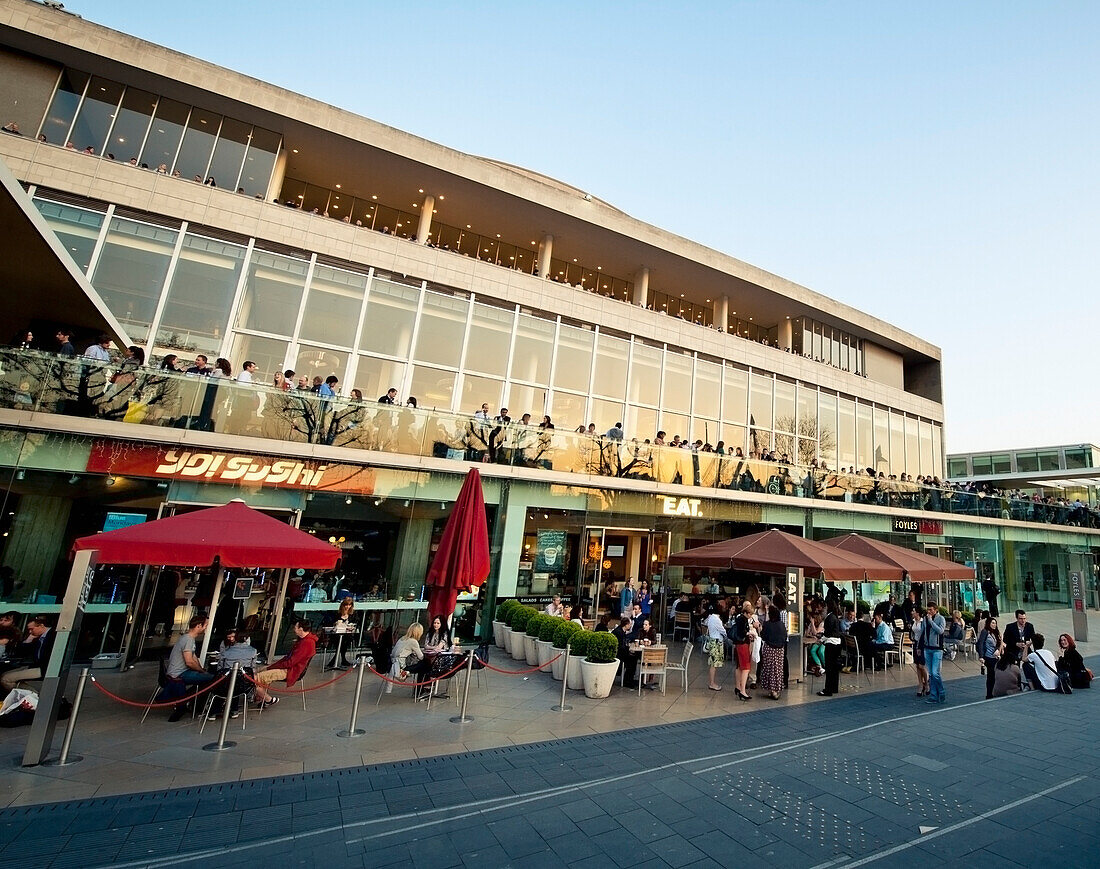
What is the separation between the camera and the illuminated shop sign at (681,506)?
16.5 meters

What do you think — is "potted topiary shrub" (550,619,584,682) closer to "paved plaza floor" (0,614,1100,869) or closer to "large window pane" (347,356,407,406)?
"paved plaza floor" (0,614,1100,869)

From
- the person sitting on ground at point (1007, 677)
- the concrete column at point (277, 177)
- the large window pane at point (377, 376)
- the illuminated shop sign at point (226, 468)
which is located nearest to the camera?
the illuminated shop sign at point (226, 468)

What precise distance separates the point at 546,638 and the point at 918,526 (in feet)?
68.4

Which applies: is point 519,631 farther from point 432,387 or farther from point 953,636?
point 953,636

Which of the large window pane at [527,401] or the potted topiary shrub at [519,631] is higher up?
the large window pane at [527,401]

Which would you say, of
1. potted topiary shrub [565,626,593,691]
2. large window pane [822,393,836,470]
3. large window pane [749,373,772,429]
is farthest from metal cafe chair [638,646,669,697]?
large window pane [822,393,836,470]

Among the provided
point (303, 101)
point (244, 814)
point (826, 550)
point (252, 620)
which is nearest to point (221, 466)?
point (252, 620)

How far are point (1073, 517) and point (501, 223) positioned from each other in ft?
121

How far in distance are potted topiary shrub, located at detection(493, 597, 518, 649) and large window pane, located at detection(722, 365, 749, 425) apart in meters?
11.7

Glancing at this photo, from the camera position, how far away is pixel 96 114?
13359 millimetres

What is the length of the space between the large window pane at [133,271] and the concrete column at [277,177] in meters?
3.19

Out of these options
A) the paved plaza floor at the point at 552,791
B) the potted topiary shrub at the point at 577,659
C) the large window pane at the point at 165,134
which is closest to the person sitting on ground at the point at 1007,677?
the paved plaza floor at the point at 552,791

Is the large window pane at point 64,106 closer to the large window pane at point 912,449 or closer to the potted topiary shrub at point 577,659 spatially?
the potted topiary shrub at point 577,659

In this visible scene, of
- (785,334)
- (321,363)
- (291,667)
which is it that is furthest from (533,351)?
(785,334)
